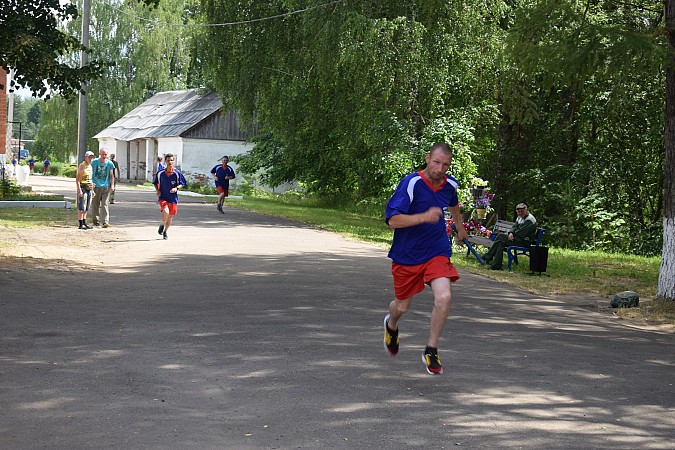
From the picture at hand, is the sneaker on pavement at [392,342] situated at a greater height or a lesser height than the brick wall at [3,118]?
lesser

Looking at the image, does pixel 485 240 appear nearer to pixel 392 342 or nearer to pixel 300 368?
pixel 392 342

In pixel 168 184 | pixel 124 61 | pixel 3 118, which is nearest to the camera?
pixel 168 184

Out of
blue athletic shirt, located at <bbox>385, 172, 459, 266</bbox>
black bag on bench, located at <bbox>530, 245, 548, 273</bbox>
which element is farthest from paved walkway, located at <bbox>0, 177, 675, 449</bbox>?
black bag on bench, located at <bbox>530, 245, 548, 273</bbox>

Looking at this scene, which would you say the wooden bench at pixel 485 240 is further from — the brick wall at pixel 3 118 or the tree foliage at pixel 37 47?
the brick wall at pixel 3 118

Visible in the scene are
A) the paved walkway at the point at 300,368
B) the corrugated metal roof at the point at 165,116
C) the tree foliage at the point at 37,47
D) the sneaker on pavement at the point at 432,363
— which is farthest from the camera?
the corrugated metal roof at the point at 165,116

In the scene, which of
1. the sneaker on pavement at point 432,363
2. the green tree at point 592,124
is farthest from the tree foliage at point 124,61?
the sneaker on pavement at point 432,363

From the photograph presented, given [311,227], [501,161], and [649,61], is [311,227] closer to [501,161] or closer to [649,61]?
[501,161]

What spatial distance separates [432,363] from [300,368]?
3.53 feet

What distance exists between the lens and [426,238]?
8.63 m

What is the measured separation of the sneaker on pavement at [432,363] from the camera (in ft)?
26.8

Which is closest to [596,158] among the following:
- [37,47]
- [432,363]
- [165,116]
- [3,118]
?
[37,47]

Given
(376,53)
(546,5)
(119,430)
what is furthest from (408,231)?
(376,53)

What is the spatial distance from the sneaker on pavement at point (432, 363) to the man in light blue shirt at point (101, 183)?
688 inches

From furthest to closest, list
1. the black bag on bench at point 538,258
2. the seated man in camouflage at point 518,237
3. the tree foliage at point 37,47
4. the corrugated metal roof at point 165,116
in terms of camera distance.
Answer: the corrugated metal roof at point 165,116, the seated man in camouflage at point 518,237, the black bag on bench at point 538,258, the tree foliage at point 37,47
